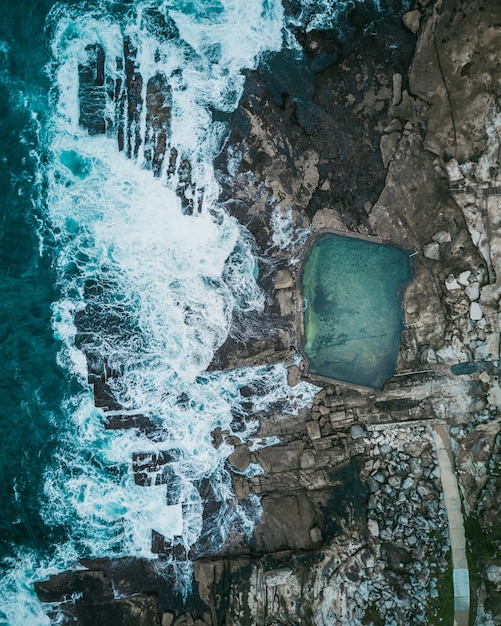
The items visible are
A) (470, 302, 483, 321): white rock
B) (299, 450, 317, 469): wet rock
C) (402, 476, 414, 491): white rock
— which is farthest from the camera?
(299, 450, 317, 469): wet rock

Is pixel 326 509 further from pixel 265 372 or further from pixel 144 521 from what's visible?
pixel 144 521

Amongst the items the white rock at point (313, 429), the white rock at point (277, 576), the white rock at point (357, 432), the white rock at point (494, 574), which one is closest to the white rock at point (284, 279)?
the white rock at point (313, 429)

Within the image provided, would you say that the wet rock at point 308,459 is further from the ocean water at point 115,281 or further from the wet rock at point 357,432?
the ocean water at point 115,281

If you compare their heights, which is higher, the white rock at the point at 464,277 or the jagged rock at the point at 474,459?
the white rock at the point at 464,277

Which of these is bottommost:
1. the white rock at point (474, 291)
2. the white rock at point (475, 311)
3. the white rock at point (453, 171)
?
the white rock at point (475, 311)

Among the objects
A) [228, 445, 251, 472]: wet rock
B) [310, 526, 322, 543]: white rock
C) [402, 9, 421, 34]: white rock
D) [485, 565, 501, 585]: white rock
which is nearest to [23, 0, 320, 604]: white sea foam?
[228, 445, 251, 472]: wet rock

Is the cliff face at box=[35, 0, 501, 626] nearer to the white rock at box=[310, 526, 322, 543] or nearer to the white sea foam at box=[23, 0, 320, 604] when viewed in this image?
the white rock at box=[310, 526, 322, 543]
